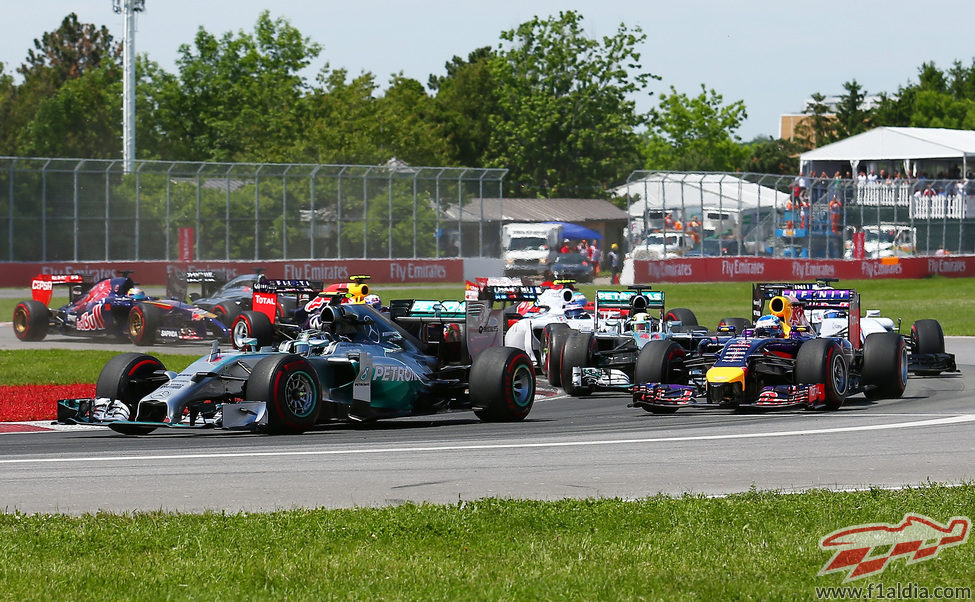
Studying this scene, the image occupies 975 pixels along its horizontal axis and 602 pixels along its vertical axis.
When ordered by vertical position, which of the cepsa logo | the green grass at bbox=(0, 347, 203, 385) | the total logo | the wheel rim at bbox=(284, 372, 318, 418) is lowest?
the cepsa logo

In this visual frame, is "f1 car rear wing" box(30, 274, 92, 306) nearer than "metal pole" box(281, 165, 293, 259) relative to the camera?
Yes

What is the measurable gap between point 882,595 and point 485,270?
156 ft

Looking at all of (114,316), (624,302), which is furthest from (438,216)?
(624,302)

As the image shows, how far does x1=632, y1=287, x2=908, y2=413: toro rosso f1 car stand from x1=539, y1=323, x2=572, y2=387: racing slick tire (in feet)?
9.70

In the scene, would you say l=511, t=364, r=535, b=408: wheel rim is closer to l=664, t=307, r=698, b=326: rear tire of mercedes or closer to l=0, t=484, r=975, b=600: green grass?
l=0, t=484, r=975, b=600: green grass

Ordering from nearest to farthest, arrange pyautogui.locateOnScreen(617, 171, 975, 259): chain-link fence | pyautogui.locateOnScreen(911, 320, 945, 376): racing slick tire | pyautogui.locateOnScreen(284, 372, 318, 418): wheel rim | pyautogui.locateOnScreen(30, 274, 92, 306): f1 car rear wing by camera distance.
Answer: pyautogui.locateOnScreen(284, 372, 318, 418): wheel rim → pyautogui.locateOnScreen(911, 320, 945, 376): racing slick tire → pyautogui.locateOnScreen(30, 274, 92, 306): f1 car rear wing → pyautogui.locateOnScreen(617, 171, 975, 259): chain-link fence

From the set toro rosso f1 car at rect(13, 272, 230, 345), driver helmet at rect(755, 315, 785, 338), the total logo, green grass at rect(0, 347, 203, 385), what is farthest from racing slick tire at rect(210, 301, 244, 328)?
driver helmet at rect(755, 315, 785, 338)

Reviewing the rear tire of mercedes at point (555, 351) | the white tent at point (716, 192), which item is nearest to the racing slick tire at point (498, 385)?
the rear tire of mercedes at point (555, 351)

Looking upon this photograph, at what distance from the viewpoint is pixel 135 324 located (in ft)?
93.5

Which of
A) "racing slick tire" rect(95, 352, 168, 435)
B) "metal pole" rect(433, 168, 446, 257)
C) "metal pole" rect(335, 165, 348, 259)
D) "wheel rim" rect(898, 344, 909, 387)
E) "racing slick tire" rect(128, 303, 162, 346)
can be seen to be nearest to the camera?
"racing slick tire" rect(95, 352, 168, 435)

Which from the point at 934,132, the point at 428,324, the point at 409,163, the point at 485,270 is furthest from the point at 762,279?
the point at 428,324

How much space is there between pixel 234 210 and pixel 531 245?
68.3 feet

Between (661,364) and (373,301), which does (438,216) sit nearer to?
(373,301)

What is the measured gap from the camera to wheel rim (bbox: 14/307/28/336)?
98.8 ft
